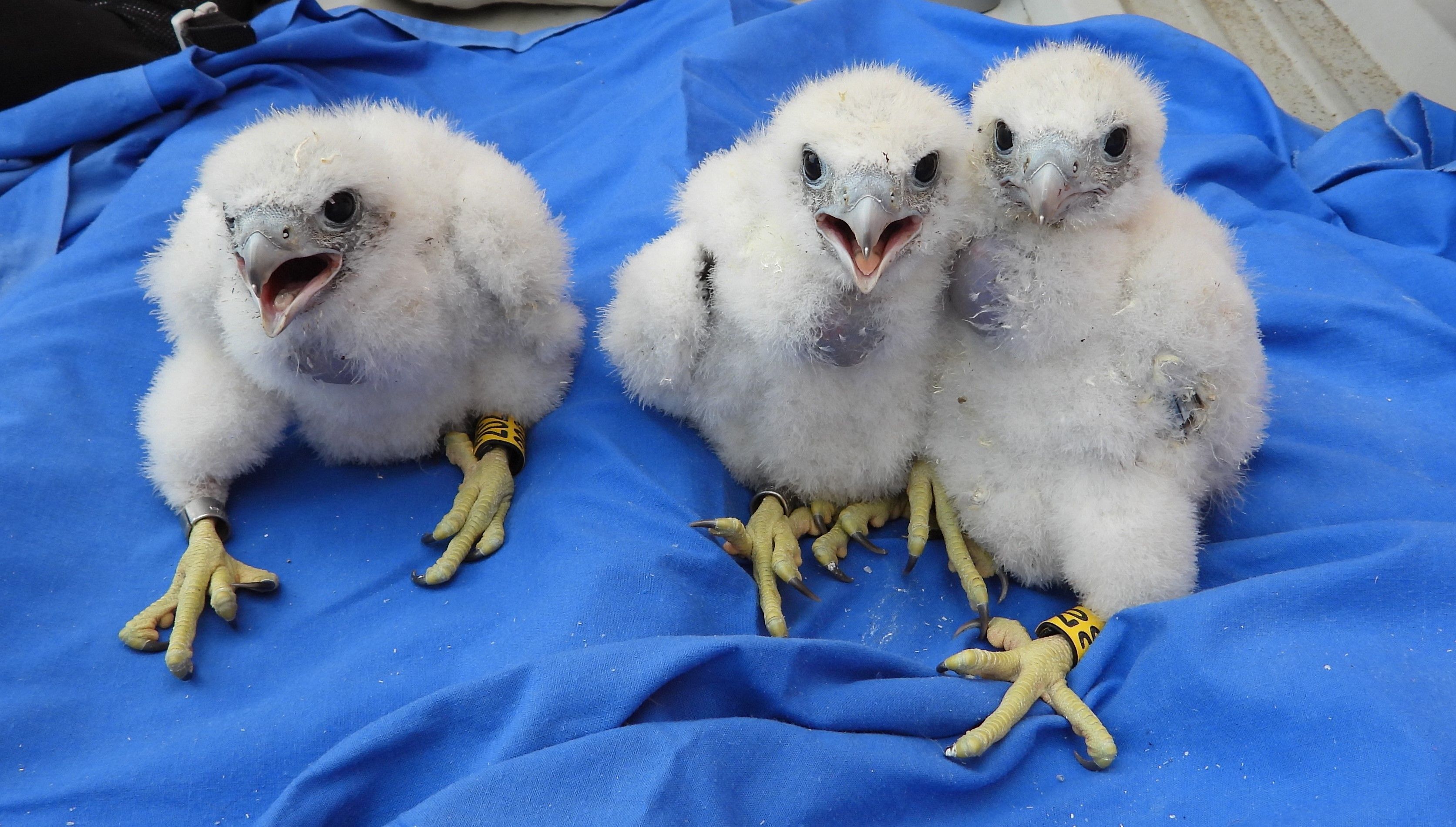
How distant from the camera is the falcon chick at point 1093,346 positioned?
1460 mm

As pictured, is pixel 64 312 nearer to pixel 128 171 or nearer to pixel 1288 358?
pixel 128 171

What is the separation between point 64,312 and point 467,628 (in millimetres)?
1239

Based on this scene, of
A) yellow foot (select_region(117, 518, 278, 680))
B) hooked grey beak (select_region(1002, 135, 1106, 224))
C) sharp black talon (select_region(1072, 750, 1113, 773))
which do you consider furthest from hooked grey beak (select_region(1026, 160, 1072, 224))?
yellow foot (select_region(117, 518, 278, 680))

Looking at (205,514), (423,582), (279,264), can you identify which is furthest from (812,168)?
(205,514)

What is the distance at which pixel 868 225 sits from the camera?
134 cm

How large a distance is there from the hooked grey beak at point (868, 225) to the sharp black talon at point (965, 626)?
69 cm

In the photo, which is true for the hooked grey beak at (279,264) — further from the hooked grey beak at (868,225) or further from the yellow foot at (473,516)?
the hooked grey beak at (868,225)

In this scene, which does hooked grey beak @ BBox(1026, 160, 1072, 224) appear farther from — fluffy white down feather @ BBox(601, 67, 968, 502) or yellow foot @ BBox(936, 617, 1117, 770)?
yellow foot @ BBox(936, 617, 1117, 770)

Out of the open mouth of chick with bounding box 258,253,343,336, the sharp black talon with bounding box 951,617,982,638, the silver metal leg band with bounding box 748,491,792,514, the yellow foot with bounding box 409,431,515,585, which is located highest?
the open mouth of chick with bounding box 258,253,343,336

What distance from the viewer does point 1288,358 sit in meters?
2.22

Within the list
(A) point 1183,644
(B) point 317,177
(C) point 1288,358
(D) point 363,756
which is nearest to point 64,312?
(B) point 317,177

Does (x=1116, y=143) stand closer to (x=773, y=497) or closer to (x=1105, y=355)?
(x=1105, y=355)

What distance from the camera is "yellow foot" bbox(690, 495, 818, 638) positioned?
1.68 m

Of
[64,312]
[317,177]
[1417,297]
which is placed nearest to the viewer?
[317,177]
